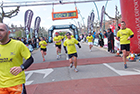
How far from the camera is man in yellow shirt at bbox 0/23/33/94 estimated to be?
219 cm

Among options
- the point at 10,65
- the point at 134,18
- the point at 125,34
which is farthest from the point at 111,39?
the point at 10,65

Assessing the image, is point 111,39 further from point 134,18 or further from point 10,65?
point 10,65

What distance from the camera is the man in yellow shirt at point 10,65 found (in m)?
2.19

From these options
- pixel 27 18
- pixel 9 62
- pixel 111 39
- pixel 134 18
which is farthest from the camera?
pixel 27 18

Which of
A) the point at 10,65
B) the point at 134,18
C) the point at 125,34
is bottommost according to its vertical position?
the point at 10,65

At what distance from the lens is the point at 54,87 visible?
180 inches

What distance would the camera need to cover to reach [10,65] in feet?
7.39

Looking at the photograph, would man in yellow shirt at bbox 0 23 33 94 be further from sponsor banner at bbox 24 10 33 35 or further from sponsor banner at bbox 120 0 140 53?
sponsor banner at bbox 24 10 33 35

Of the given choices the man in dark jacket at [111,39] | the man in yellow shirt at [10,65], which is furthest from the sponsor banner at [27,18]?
the man in yellow shirt at [10,65]

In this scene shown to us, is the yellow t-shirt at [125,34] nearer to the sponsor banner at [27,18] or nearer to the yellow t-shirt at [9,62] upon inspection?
the yellow t-shirt at [9,62]

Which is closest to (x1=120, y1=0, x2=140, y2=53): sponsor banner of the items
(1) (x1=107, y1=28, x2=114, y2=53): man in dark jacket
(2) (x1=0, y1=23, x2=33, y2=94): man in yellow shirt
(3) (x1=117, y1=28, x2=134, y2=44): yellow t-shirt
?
(3) (x1=117, y1=28, x2=134, y2=44): yellow t-shirt

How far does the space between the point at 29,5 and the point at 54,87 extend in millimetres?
9037

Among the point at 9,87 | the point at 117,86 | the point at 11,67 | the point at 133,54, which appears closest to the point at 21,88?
the point at 9,87

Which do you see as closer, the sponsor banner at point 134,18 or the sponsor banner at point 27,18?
the sponsor banner at point 134,18
